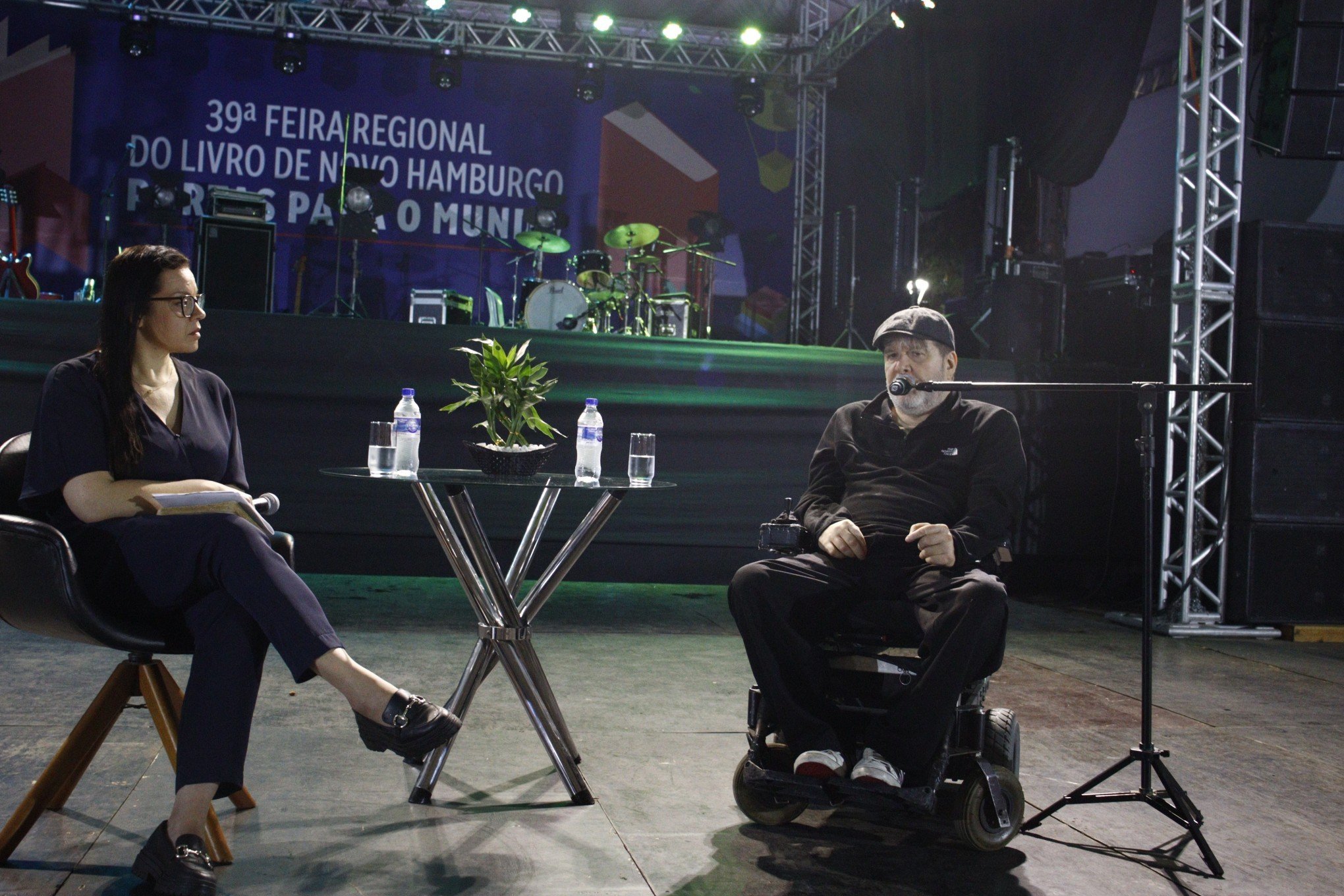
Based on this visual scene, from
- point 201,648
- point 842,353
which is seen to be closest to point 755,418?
point 842,353

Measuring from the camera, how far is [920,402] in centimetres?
265

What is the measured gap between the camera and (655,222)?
10789mm

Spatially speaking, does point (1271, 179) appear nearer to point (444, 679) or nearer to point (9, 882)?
point (444, 679)

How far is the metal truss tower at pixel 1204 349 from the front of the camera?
481 cm

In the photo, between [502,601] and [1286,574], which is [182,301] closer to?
[502,601]

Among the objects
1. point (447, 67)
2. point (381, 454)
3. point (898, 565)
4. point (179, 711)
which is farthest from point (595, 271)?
point (179, 711)

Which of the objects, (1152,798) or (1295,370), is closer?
(1152,798)

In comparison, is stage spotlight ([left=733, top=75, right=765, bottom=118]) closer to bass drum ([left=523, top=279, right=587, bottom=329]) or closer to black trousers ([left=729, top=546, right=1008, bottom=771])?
bass drum ([left=523, top=279, right=587, bottom=329])

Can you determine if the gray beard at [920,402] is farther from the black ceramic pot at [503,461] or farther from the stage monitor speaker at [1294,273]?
the stage monitor speaker at [1294,273]

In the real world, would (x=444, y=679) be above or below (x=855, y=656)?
below

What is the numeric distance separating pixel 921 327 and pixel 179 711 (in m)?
1.86

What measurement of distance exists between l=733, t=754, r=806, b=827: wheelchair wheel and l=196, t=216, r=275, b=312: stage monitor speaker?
4.82 meters

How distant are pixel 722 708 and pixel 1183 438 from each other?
118 inches

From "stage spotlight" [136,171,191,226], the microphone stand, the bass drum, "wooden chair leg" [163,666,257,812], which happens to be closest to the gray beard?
the microphone stand
